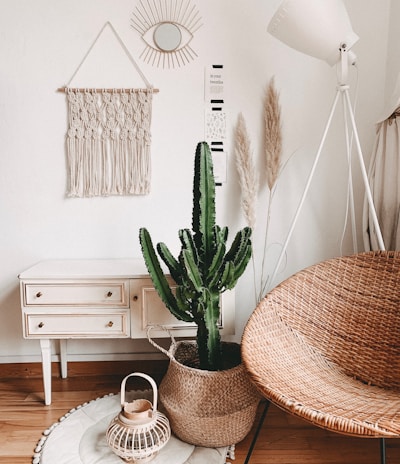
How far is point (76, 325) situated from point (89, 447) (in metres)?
0.54

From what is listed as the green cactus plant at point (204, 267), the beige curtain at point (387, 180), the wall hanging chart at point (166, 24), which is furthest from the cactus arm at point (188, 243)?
the wall hanging chart at point (166, 24)

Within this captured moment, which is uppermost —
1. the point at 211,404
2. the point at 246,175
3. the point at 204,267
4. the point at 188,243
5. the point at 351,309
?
the point at 246,175

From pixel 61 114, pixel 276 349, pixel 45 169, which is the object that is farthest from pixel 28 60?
pixel 276 349

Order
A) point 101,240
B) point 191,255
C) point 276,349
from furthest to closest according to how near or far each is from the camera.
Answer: point 101,240 → point 191,255 → point 276,349

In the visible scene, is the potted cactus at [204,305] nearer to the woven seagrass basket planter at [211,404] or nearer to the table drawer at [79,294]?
the woven seagrass basket planter at [211,404]

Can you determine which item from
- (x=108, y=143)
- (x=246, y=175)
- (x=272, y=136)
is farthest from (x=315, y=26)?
(x=108, y=143)

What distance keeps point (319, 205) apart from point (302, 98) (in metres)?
0.59

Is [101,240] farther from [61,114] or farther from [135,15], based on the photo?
[135,15]

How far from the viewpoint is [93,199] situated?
2.40m

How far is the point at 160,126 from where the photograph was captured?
2.36 m

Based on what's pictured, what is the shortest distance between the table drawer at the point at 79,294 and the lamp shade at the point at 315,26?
4.30ft

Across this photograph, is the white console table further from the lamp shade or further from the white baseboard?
Result: the lamp shade

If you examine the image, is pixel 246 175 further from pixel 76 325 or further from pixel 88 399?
pixel 88 399

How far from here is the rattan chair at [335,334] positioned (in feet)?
4.62
